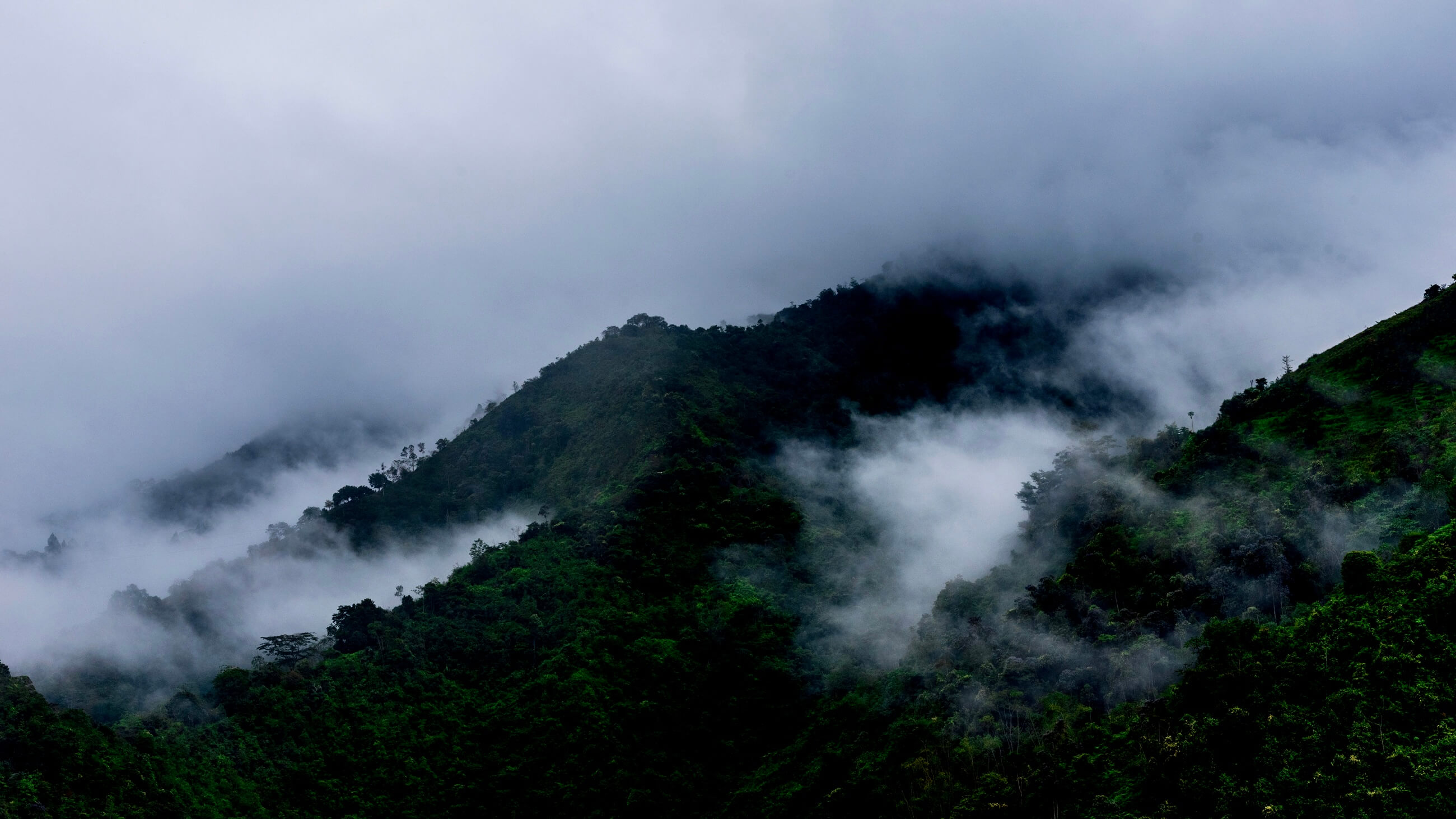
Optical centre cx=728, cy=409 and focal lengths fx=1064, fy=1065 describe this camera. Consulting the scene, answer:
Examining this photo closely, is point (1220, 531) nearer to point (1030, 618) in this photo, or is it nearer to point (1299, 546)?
point (1299, 546)

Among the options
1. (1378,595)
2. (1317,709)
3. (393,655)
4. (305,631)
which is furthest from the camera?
(305,631)

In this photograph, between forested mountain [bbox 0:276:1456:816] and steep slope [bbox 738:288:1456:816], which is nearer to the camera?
steep slope [bbox 738:288:1456:816]

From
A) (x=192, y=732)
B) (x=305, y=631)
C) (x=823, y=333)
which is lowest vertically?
(x=192, y=732)

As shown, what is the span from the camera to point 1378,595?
48.3 meters

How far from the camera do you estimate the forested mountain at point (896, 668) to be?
46094 millimetres

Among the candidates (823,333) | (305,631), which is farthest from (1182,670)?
(823,333)

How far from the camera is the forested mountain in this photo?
46.1m

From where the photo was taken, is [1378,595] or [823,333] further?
[823,333]

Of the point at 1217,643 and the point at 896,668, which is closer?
the point at 1217,643

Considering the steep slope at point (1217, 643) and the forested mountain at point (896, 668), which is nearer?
the steep slope at point (1217, 643)

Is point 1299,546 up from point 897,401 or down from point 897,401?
down

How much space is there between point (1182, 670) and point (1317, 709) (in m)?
7.96

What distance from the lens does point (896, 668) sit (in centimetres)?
7025

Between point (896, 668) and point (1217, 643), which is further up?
point (896, 668)
